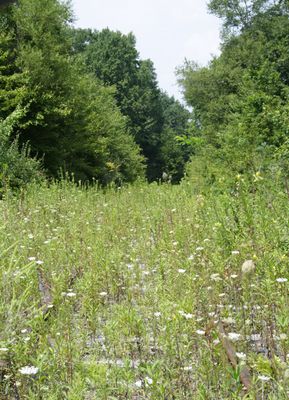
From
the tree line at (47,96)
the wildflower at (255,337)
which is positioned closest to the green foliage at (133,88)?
the tree line at (47,96)

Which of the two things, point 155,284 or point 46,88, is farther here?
point 46,88

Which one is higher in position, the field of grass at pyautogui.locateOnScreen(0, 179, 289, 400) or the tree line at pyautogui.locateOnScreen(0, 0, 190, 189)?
the tree line at pyautogui.locateOnScreen(0, 0, 190, 189)

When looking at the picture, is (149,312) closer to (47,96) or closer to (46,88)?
(47,96)

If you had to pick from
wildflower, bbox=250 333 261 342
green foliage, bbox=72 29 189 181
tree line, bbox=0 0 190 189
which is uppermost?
green foliage, bbox=72 29 189 181

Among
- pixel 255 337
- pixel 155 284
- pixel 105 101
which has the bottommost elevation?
pixel 255 337

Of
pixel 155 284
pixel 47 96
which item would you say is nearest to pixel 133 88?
pixel 47 96

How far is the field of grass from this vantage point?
2448 mm

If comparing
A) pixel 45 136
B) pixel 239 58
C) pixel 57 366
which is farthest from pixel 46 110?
pixel 57 366

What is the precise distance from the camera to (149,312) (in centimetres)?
358

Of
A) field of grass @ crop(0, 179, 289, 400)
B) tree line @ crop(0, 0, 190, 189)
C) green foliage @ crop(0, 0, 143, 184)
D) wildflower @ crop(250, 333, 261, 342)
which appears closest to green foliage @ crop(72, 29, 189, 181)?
tree line @ crop(0, 0, 190, 189)

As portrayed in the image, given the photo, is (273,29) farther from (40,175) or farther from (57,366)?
(57,366)

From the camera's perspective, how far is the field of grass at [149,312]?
8.03ft

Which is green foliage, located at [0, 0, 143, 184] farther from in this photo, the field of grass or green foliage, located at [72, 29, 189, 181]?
green foliage, located at [72, 29, 189, 181]

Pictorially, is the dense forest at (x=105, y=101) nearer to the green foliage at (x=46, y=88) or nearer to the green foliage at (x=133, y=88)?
the green foliage at (x=46, y=88)
